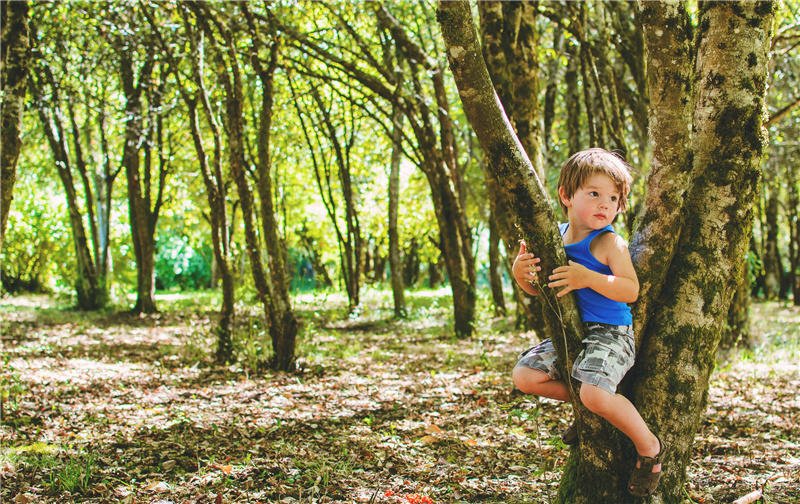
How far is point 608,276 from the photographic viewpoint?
2.28m

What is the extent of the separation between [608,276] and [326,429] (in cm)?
293

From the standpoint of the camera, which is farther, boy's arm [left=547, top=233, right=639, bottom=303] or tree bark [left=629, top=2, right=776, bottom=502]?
tree bark [left=629, top=2, right=776, bottom=502]

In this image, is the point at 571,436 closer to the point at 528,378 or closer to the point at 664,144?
the point at 528,378

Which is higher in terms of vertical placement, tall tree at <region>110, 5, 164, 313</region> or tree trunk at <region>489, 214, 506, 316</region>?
tall tree at <region>110, 5, 164, 313</region>

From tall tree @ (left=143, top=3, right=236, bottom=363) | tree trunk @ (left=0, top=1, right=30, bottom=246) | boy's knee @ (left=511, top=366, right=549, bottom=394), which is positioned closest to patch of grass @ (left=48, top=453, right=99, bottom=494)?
tree trunk @ (left=0, top=1, right=30, bottom=246)

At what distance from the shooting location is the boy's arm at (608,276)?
2232mm

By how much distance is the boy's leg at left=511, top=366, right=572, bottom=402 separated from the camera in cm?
260

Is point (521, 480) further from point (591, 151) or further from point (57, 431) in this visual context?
point (57, 431)

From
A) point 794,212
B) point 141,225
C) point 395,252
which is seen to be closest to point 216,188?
point 395,252

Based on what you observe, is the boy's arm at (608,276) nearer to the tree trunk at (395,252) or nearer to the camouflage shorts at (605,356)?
the camouflage shorts at (605,356)

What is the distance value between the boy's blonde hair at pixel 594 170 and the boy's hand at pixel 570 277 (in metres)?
0.45

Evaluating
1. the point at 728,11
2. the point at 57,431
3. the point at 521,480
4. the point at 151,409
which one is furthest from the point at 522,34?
the point at 57,431

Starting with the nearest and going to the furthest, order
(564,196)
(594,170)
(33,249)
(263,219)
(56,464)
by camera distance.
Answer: (594,170) → (564,196) → (56,464) → (263,219) → (33,249)

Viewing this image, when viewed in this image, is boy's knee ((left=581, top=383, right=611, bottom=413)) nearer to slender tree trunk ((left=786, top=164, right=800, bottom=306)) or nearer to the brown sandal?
the brown sandal
